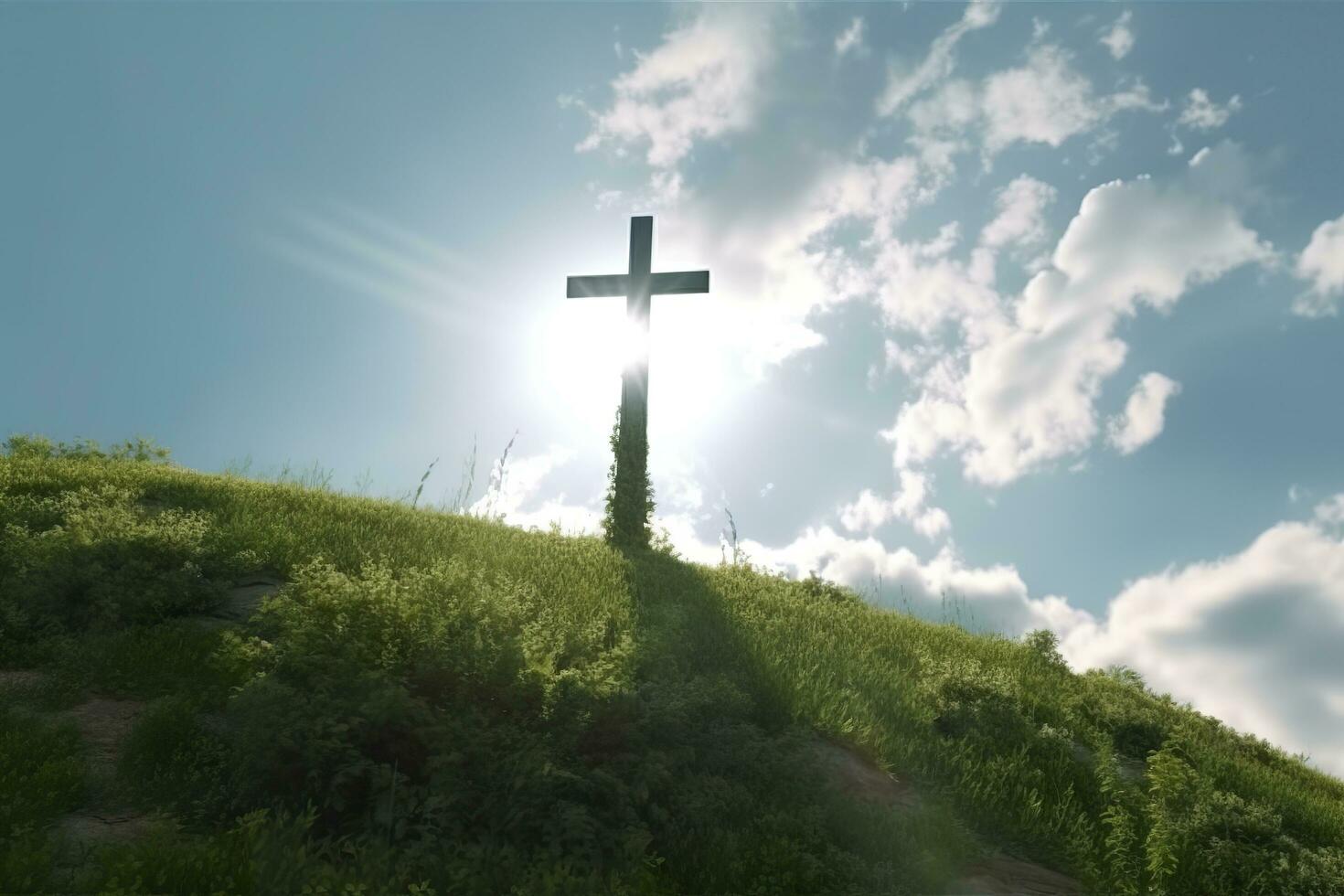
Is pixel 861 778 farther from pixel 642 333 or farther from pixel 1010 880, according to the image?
pixel 642 333

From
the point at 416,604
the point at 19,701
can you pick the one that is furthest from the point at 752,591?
the point at 19,701

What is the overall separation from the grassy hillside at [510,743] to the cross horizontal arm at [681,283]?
240 inches

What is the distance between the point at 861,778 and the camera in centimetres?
759

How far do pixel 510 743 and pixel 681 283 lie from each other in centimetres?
1106

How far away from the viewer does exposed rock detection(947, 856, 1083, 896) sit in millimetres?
6395

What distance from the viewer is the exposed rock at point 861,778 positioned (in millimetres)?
7297

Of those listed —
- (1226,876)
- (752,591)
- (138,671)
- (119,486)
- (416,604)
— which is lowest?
(1226,876)

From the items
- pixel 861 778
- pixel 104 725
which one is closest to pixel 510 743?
pixel 861 778

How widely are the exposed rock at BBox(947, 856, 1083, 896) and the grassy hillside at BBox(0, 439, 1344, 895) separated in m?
0.11

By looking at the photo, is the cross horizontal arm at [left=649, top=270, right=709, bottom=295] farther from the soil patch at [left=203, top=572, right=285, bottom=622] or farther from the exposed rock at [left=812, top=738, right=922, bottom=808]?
the exposed rock at [left=812, top=738, right=922, bottom=808]

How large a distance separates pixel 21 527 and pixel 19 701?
4.02m

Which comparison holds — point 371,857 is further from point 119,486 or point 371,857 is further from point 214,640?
point 119,486

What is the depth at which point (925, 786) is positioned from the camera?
25.6 ft

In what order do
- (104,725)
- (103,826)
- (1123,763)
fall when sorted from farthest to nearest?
(1123,763) < (104,725) < (103,826)
